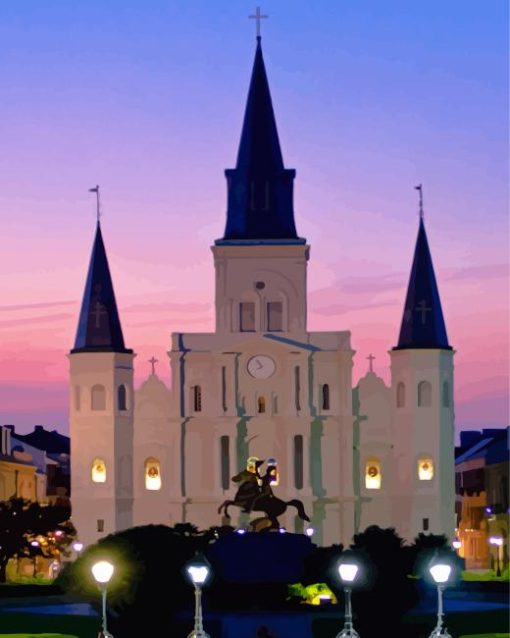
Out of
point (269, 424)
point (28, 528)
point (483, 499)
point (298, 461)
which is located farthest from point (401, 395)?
point (28, 528)

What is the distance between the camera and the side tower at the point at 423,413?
121812 millimetres

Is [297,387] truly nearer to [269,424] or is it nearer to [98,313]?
[269,424]

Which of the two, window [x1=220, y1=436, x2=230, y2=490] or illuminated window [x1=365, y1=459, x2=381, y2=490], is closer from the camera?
window [x1=220, y1=436, x2=230, y2=490]

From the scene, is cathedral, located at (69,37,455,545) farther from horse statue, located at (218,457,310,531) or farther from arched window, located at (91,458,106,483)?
horse statue, located at (218,457,310,531)

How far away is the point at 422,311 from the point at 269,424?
10.6 metres

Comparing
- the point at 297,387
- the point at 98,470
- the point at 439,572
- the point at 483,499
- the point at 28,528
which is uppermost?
the point at 297,387

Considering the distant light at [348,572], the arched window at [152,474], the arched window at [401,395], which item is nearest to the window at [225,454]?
the arched window at [152,474]

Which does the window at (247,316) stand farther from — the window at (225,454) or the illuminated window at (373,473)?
the illuminated window at (373,473)

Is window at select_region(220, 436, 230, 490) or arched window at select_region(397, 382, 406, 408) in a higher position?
arched window at select_region(397, 382, 406, 408)

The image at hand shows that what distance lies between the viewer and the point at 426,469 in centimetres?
12262

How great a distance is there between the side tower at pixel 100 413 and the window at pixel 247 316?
6513 millimetres

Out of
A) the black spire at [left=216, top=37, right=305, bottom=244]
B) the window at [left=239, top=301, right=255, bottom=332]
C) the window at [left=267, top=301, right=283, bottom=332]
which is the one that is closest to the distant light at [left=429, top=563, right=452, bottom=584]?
the window at [left=267, top=301, right=283, bottom=332]

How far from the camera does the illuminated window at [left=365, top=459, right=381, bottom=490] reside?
406 feet

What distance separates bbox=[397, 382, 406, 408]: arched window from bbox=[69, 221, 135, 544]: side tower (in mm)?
15013
